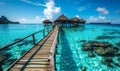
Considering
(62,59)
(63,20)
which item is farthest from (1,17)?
(62,59)

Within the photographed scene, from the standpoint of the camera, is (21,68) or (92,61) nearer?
(21,68)

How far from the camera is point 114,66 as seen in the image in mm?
7223

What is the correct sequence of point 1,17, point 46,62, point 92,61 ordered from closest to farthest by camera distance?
point 46,62, point 92,61, point 1,17

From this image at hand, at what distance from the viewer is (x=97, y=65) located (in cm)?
739

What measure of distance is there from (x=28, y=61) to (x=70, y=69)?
3.14 m

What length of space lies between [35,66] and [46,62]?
0.53 m

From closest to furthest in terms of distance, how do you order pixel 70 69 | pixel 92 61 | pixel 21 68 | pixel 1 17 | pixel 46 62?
A: pixel 21 68
pixel 46 62
pixel 70 69
pixel 92 61
pixel 1 17

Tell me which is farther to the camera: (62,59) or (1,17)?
(1,17)

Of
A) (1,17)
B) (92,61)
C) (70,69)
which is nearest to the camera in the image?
(70,69)

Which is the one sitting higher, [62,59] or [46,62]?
[46,62]

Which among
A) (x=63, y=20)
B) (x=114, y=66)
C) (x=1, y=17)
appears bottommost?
(x=114, y=66)

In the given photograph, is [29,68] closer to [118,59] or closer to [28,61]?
[28,61]

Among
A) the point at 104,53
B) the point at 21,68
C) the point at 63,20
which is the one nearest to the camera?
the point at 21,68

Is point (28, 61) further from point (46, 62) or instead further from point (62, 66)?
point (62, 66)
